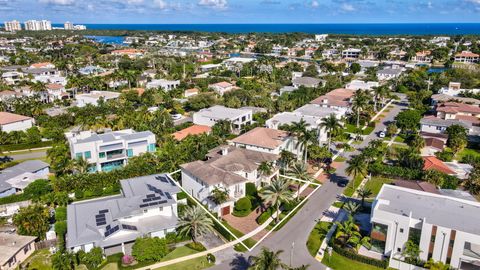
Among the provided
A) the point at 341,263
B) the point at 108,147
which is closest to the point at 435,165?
the point at 341,263

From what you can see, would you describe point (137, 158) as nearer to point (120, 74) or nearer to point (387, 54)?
point (120, 74)

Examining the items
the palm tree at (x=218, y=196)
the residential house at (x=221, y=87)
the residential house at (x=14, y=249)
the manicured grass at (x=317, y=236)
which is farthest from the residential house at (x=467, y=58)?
the residential house at (x=14, y=249)

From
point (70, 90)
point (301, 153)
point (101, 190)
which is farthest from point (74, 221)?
point (70, 90)

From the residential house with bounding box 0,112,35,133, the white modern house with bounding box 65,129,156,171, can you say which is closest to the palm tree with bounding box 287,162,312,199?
the white modern house with bounding box 65,129,156,171

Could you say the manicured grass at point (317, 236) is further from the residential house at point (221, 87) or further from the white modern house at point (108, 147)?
the residential house at point (221, 87)

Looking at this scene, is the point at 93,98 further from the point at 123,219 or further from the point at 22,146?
the point at 123,219

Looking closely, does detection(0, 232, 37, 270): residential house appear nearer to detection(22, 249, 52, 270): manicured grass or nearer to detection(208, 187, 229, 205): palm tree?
detection(22, 249, 52, 270): manicured grass

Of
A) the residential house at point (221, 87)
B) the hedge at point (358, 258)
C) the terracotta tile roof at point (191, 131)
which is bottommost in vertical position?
the hedge at point (358, 258)
